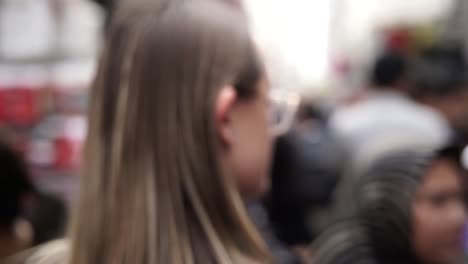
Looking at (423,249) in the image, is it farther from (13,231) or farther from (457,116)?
(457,116)

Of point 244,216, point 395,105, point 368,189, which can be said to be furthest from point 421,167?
point 395,105

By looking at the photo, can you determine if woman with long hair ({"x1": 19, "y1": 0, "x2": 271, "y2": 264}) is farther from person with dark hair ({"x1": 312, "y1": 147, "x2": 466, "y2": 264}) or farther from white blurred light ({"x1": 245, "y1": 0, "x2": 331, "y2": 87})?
white blurred light ({"x1": 245, "y1": 0, "x2": 331, "y2": 87})

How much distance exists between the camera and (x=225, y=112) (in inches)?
51.6

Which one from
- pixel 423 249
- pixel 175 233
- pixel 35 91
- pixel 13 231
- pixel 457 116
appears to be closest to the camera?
pixel 175 233

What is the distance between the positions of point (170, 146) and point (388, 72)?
12.1ft

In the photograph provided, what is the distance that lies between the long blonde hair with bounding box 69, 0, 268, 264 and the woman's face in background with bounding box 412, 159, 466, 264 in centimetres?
103

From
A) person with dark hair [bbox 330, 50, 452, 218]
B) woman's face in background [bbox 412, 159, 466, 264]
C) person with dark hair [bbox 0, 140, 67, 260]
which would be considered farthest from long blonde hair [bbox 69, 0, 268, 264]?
person with dark hair [bbox 330, 50, 452, 218]

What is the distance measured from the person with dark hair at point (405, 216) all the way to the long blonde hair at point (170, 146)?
0.82 meters

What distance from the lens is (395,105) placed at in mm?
4285

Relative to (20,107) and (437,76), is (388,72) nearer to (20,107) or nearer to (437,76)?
(437,76)

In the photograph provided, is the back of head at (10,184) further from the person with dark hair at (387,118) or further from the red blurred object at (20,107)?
the person with dark hair at (387,118)

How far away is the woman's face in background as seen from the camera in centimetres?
229

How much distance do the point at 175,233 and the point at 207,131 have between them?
15 cm

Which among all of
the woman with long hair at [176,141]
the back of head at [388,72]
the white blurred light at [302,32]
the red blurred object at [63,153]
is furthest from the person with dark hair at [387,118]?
the white blurred light at [302,32]
